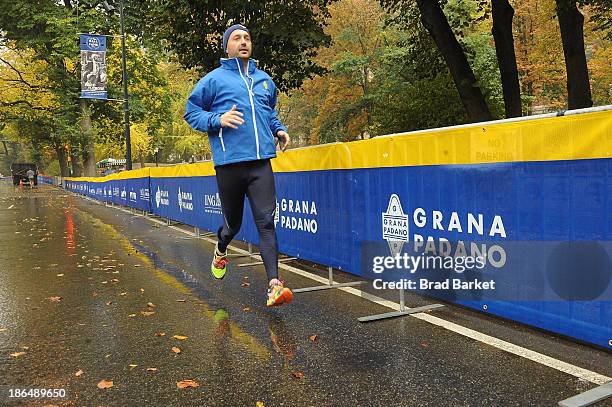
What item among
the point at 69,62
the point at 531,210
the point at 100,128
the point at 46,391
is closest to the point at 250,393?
the point at 46,391

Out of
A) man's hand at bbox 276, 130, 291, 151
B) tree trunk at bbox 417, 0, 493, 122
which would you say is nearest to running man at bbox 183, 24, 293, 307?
man's hand at bbox 276, 130, 291, 151

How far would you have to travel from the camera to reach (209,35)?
14039 mm

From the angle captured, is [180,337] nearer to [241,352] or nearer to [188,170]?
[241,352]

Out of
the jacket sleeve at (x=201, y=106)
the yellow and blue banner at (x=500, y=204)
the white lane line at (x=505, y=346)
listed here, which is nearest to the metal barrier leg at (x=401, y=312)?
the white lane line at (x=505, y=346)

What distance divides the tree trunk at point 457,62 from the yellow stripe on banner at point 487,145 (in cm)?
752

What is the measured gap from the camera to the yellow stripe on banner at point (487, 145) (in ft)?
11.0

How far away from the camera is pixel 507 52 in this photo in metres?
12.7

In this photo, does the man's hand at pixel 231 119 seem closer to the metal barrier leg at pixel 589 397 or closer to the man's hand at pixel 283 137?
the man's hand at pixel 283 137

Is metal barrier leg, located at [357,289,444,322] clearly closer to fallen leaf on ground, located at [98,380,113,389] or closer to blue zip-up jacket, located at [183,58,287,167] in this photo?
blue zip-up jacket, located at [183,58,287,167]

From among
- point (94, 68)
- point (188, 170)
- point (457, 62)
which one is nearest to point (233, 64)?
point (188, 170)

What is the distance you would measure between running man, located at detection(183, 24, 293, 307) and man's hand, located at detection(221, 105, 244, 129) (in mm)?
84

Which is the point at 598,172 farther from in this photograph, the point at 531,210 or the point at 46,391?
the point at 46,391

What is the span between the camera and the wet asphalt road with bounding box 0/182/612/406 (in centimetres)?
304

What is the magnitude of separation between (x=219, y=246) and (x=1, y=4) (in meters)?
37.8
